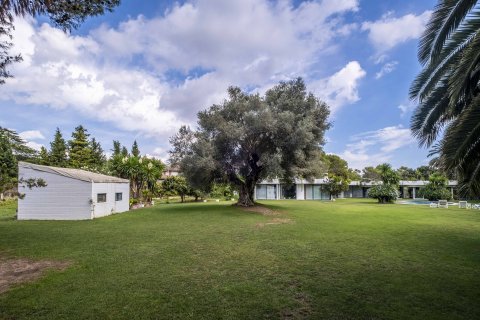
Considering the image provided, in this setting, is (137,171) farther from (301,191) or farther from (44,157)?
(44,157)

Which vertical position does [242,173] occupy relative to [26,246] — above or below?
above

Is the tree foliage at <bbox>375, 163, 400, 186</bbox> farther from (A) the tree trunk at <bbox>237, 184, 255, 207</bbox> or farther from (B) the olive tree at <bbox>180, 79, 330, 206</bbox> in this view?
(A) the tree trunk at <bbox>237, 184, 255, 207</bbox>

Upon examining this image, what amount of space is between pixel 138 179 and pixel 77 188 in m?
11.6

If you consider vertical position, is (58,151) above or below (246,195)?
above

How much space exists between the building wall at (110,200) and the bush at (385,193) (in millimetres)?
26705

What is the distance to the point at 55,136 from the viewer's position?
44531mm

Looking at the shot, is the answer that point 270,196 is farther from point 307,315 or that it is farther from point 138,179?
point 307,315

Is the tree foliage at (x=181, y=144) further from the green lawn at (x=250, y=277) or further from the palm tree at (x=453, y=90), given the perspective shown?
the palm tree at (x=453, y=90)

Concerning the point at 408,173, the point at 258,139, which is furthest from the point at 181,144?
the point at 408,173

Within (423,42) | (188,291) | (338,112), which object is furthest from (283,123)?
(188,291)

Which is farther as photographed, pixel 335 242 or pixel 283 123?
pixel 283 123

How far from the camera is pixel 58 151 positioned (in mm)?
43594

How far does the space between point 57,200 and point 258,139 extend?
1334cm

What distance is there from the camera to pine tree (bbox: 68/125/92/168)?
44344 mm
